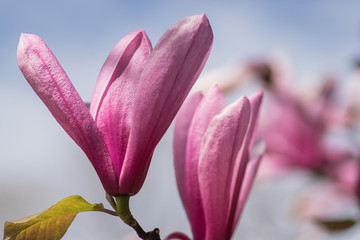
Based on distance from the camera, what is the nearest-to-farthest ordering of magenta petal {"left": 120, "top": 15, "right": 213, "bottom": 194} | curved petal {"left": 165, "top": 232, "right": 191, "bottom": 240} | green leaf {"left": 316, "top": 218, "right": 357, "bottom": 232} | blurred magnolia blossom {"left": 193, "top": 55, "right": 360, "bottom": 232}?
magenta petal {"left": 120, "top": 15, "right": 213, "bottom": 194}
curved petal {"left": 165, "top": 232, "right": 191, "bottom": 240}
green leaf {"left": 316, "top": 218, "right": 357, "bottom": 232}
blurred magnolia blossom {"left": 193, "top": 55, "right": 360, "bottom": 232}

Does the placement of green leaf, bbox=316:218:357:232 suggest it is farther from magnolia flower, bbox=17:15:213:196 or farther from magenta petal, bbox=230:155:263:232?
magnolia flower, bbox=17:15:213:196

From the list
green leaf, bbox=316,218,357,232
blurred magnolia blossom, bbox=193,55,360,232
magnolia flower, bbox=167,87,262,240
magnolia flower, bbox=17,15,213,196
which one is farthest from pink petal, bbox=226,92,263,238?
blurred magnolia blossom, bbox=193,55,360,232

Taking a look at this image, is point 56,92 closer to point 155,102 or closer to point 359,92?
point 155,102

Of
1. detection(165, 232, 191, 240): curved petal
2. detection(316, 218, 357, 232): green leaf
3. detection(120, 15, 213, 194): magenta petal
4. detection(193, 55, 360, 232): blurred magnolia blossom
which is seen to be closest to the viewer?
detection(120, 15, 213, 194): magenta petal

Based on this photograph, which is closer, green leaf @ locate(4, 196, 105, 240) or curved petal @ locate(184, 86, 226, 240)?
green leaf @ locate(4, 196, 105, 240)

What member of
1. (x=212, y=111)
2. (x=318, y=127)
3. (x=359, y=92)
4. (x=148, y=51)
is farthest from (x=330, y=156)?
(x=148, y=51)

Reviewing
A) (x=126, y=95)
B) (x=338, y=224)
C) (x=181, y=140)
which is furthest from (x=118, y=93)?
(x=338, y=224)

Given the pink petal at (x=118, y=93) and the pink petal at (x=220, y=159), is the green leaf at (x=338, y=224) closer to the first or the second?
the pink petal at (x=220, y=159)
